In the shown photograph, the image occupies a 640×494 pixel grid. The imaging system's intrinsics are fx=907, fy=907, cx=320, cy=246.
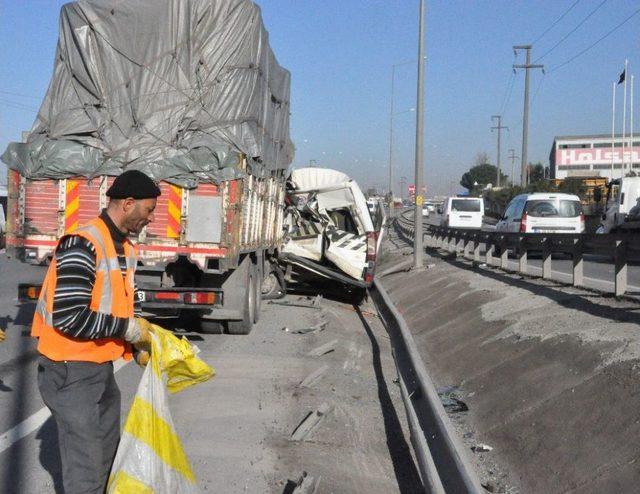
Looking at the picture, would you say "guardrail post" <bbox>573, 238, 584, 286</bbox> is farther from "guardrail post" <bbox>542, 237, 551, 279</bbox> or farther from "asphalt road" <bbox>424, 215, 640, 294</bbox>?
"asphalt road" <bbox>424, 215, 640, 294</bbox>

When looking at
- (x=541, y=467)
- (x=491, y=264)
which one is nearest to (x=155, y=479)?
(x=541, y=467)

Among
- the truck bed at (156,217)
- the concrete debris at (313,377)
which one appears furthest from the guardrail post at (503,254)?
the concrete debris at (313,377)

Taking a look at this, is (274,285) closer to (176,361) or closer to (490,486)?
(490,486)

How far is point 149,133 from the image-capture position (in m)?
10.7

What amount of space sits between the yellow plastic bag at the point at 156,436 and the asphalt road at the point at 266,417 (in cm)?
156

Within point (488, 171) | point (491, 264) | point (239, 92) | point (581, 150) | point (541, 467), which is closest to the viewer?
point (541, 467)

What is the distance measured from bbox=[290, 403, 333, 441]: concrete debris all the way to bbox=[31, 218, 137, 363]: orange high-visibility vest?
326cm

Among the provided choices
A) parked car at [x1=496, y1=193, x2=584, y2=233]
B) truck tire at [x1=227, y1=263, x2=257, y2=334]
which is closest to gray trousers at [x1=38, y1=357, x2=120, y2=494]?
truck tire at [x1=227, y1=263, x2=257, y2=334]

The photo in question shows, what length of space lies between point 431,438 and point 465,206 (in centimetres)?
3827

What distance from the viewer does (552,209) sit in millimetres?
26578

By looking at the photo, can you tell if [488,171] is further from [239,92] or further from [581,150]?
[239,92]

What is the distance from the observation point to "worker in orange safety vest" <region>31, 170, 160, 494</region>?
3828 mm

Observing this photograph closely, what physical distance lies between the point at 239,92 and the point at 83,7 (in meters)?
2.16

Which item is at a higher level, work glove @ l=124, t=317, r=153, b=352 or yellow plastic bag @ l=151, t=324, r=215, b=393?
work glove @ l=124, t=317, r=153, b=352
